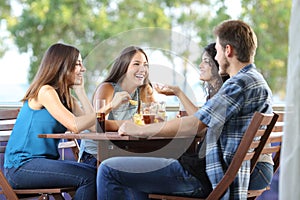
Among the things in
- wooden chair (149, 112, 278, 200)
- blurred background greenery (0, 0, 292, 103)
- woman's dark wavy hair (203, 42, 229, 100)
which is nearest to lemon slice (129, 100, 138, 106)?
woman's dark wavy hair (203, 42, 229, 100)

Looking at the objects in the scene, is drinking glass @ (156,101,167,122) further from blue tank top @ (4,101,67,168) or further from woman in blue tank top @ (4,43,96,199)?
blue tank top @ (4,101,67,168)

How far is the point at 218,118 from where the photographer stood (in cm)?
241

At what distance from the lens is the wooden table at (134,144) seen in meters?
2.67

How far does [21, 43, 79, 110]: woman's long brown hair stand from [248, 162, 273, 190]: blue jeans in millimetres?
935

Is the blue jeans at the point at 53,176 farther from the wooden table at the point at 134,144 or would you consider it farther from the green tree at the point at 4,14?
the green tree at the point at 4,14

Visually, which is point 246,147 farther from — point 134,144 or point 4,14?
point 4,14

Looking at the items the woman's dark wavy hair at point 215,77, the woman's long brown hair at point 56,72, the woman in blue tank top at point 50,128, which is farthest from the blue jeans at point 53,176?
the woman's dark wavy hair at point 215,77

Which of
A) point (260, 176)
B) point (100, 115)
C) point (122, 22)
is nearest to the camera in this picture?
point (260, 176)

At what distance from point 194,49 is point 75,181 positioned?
3.90ft

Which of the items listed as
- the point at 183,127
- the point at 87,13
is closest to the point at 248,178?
the point at 183,127

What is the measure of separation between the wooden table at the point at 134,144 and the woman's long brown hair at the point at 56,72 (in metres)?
0.27

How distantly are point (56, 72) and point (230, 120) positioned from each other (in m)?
0.91

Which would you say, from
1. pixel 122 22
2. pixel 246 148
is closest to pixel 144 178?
pixel 246 148

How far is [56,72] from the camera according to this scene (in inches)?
116
